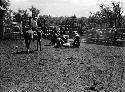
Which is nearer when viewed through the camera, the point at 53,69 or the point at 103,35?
the point at 53,69

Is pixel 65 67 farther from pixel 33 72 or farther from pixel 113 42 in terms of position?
pixel 113 42

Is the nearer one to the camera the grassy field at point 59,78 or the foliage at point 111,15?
the grassy field at point 59,78

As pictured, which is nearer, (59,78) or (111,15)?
(59,78)

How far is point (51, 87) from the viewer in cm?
801

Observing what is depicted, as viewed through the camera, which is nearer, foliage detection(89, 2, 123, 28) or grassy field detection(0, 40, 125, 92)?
grassy field detection(0, 40, 125, 92)

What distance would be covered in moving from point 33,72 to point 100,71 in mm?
2651

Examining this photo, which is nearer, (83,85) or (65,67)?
(83,85)

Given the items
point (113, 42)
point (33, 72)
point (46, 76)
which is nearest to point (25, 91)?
point (46, 76)

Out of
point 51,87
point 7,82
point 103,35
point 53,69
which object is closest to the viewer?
point 51,87

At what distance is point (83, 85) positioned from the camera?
8.27 metres

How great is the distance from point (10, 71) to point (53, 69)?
1765mm

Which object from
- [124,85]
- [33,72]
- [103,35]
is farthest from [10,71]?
[103,35]

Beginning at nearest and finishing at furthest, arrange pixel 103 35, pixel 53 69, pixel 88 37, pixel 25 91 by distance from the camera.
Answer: pixel 25 91
pixel 53 69
pixel 103 35
pixel 88 37

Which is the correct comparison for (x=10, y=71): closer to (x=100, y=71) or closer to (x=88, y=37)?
(x=100, y=71)
